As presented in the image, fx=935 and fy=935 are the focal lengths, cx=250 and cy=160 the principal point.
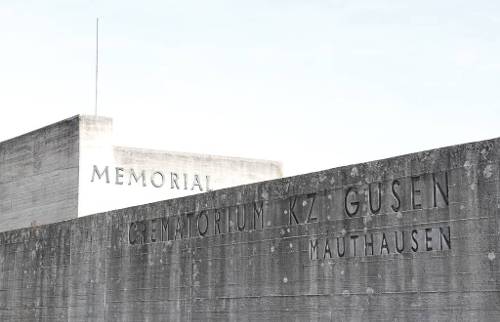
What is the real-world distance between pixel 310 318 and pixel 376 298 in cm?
99

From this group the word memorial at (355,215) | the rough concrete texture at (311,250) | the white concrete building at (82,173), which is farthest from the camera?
the white concrete building at (82,173)

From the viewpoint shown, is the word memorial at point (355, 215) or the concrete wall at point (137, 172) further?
the concrete wall at point (137, 172)

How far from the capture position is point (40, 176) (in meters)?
25.0

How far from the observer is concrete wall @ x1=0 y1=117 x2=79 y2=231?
79.8 feet

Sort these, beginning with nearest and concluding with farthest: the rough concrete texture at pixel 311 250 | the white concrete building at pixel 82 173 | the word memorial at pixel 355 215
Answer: the rough concrete texture at pixel 311 250, the word memorial at pixel 355 215, the white concrete building at pixel 82 173

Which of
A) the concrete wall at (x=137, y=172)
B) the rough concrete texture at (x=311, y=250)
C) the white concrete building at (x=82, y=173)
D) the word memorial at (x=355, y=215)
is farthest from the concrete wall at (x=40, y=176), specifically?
the word memorial at (x=355, y=215)

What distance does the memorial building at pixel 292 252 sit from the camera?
27.2 feet

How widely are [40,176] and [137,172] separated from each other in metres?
2.62

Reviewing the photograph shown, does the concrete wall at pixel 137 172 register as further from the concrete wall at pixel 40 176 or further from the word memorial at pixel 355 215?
the word memorial at pixel 355 215

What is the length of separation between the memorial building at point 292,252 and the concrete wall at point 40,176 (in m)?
7.75

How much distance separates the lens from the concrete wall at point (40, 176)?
2431 cm

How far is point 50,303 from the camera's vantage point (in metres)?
14.8

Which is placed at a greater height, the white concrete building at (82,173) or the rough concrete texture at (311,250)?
the white concrete building at (82,173)

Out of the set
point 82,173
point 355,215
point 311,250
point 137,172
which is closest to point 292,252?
point 311,250
